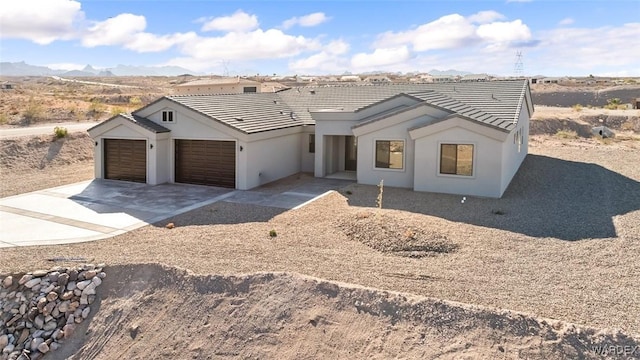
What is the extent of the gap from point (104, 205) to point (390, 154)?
11.5 m

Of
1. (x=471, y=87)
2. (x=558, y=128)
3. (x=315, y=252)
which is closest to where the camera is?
(x=315, y=252)

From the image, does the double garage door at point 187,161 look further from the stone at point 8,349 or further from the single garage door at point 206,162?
the stone at point 8,349

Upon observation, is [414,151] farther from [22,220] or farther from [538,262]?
[22,220]

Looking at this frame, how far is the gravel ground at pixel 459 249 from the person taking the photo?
935cm

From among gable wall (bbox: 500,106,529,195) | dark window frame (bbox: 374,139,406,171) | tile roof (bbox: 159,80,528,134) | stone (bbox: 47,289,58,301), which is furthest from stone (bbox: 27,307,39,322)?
gable wall (bbox: 500,106,529,195)

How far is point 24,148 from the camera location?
26.9 m

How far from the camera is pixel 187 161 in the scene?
71.8 feet

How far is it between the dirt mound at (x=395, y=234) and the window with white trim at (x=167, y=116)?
1088 centimetres

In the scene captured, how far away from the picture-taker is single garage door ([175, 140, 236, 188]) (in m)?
20.8

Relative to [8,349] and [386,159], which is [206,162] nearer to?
[386,159]

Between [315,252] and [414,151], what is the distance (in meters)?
9.13

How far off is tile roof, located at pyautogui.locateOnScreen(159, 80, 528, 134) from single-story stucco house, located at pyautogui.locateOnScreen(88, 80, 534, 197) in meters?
0.10

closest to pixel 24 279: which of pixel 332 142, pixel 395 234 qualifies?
pixel 395 234

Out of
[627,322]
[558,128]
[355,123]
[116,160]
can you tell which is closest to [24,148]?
[116,160]
